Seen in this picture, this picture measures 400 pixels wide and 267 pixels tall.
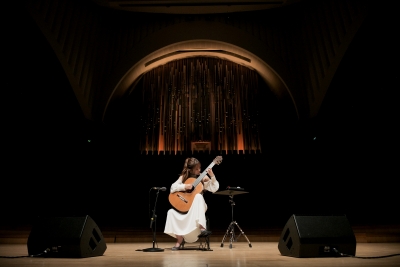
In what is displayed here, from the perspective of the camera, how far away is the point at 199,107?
813 cm

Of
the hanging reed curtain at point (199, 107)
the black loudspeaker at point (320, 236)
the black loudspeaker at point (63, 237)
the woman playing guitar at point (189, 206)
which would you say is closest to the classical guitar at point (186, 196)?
the woman playing guitar at point (189, 206)

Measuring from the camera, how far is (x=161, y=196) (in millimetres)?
7691

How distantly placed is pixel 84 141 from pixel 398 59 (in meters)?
6.43

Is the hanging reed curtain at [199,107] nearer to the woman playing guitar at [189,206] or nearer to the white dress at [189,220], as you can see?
the woman playing guitar at [189,206]

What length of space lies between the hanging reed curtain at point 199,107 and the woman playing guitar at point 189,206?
349 cm

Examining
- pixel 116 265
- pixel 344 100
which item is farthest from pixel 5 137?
pixel 344 100

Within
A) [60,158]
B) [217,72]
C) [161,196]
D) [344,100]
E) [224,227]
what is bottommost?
[224,227]

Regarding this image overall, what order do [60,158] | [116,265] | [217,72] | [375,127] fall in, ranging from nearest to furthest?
[116,265]
[375,127]
[60,158]
[217,72]

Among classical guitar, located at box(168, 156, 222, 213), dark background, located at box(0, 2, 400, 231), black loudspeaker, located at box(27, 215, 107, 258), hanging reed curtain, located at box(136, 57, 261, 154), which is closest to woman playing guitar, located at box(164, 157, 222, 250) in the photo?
classical guitar, located at box(168, 156, 222, 213)

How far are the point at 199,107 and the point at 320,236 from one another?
5.48m

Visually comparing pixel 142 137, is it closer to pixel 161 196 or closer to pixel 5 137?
pixel 161 196

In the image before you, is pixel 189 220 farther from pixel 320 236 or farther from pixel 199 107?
pixel 199 107

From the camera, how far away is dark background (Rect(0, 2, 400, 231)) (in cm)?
721

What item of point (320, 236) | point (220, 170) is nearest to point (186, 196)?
point (320, 236)
